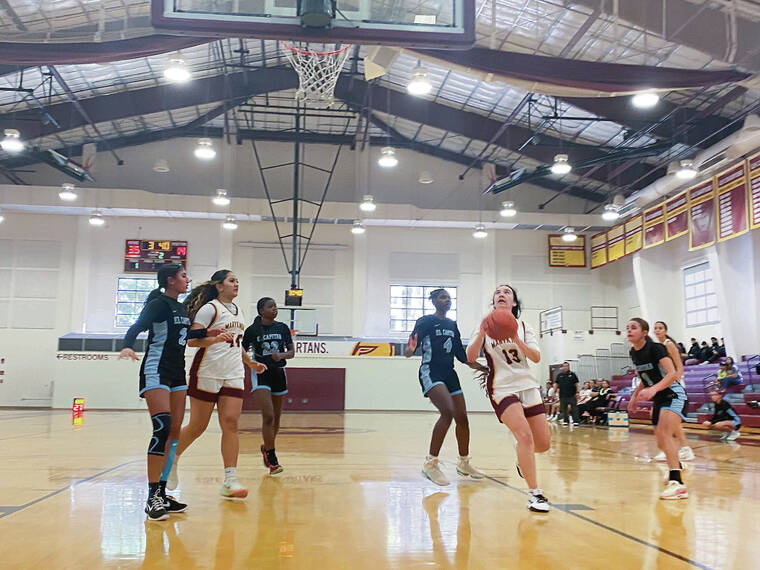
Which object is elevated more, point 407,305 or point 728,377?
point 407,305

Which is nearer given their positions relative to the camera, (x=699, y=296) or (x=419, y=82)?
(x=419, y=82)

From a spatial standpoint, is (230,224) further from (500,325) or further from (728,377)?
(500,325)

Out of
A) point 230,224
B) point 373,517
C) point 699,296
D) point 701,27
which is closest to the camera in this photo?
point 373,517

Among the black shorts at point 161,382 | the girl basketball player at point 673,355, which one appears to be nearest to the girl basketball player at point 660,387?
the girl basketball player at point 673,355

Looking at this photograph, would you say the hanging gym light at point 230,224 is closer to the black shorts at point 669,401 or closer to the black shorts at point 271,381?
the black shorts at point 271,381

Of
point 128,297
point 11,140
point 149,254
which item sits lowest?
point 128,297

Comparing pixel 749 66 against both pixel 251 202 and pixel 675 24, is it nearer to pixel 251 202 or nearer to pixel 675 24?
pixel 675 24

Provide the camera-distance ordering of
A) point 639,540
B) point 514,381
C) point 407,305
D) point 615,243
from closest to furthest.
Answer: point 639,540 < point 514,381 < point 615,243 < point 407,305

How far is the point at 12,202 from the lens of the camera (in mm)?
25734

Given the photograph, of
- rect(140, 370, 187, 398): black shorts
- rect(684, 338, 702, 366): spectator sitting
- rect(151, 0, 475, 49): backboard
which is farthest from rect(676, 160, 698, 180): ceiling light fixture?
rect(140, 370, 187, 398): black shorts

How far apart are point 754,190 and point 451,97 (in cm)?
1076

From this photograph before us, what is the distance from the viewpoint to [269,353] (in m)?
6.92

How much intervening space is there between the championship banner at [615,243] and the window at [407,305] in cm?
661

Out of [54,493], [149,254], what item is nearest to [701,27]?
[54,493]
